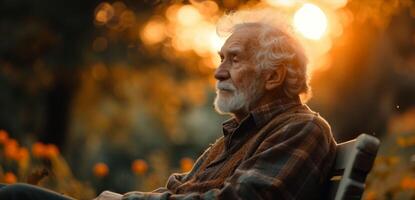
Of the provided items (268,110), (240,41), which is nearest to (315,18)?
(240,41)

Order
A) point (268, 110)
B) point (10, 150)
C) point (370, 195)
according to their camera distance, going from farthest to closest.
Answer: point (10, 150)
point (370, 195)
point (268, 110)

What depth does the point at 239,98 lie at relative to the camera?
4.02 m

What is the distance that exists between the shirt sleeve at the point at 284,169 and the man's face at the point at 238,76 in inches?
12.8

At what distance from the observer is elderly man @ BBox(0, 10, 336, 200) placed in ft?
11.7

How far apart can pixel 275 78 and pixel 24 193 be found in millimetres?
1055

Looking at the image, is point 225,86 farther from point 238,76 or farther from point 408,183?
point 408,183

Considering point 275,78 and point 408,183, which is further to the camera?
Answer: point 408,183

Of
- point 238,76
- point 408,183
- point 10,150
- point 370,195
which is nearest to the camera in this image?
point 238,76

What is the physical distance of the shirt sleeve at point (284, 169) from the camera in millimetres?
3545

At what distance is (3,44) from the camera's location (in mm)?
12000

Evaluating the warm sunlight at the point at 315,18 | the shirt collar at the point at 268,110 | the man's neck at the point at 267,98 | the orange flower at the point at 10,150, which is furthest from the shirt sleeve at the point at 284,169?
the warm sunlight at the point at 315,18

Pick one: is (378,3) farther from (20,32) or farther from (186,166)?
(20,32)

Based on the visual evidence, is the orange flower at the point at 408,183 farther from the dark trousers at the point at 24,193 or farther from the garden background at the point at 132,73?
the garden background at the point at 132,73

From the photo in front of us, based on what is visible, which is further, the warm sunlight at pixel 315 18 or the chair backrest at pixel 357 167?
the warm sunlight at pixel 315 18
